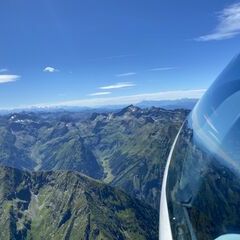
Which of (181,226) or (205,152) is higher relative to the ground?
(205,152)

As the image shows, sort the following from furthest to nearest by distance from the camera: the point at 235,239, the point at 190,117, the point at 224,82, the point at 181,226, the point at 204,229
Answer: the point at 190,117 → the point at 224,82 → the point at 181,226 → the point at 204,229 → the point at 235,239

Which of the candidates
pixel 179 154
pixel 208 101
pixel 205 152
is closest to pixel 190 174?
pixel 205 152

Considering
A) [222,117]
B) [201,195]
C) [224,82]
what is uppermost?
[224,82]

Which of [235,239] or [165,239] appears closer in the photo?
[235,239]

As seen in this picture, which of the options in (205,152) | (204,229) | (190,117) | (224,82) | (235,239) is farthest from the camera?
(190,117)

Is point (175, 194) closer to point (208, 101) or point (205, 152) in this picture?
point (205, 152)

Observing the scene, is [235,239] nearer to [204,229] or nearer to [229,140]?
[204,229]
